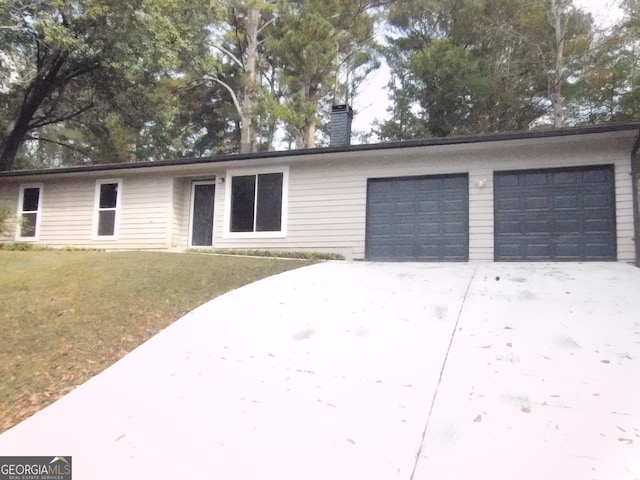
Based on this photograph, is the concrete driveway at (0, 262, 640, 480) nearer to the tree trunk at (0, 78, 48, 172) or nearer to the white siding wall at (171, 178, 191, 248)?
the white siding wall at (171, 178, 191, 248)

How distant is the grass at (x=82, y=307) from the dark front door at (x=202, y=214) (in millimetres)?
3176

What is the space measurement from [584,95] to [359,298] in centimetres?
1730

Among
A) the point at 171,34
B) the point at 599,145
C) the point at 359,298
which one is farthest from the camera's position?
the point at 171,34

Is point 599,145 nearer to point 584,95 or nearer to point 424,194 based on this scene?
point 424,194

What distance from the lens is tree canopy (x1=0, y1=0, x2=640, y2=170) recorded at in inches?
638

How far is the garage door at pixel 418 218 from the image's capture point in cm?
1029

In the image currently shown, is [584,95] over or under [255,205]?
over

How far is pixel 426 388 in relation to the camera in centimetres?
376

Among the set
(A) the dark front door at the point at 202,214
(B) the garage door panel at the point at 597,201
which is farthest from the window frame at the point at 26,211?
(B) the garage door panel at the point at 597,201

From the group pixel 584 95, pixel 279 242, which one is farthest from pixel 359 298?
pixel 584 95

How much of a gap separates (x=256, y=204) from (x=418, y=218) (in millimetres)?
4147

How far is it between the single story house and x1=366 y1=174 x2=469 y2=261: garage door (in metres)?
0.02

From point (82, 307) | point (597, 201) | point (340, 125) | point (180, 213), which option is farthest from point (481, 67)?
point (82, 307)

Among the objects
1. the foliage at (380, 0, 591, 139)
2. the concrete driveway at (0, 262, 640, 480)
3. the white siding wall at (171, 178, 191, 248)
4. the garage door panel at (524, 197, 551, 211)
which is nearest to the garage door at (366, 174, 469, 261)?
the garage door panel at (524, 197, 551, 211)
